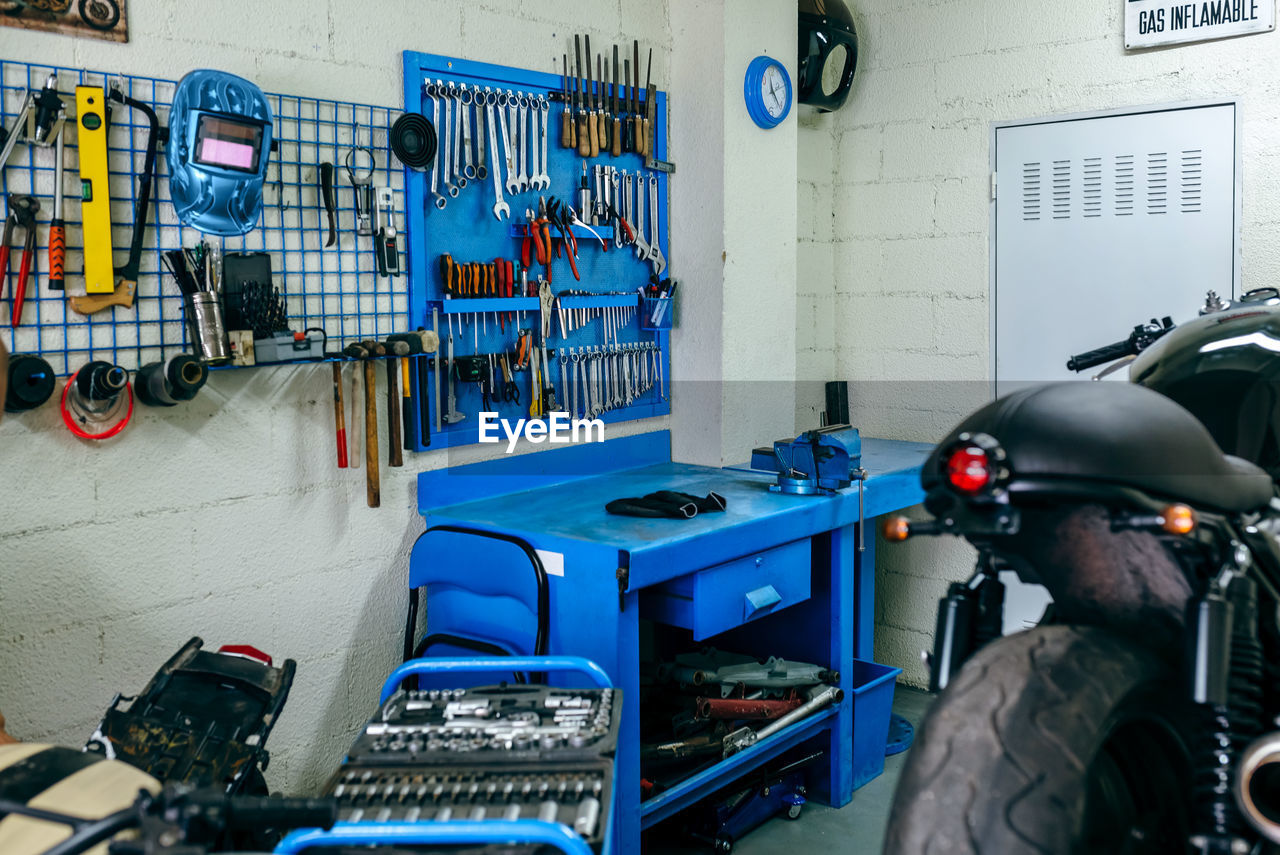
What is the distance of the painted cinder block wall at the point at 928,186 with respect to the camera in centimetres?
352

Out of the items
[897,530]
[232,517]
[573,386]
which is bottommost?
[232,517]

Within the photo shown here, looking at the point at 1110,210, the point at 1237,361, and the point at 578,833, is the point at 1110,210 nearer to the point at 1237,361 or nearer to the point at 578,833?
the point at 1237,361

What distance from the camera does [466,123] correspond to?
2904 millimetres

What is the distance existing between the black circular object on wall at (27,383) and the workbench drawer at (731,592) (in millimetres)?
1364

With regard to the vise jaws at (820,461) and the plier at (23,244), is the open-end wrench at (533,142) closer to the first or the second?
the vise jaws at (820,461)

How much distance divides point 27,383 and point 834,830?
87.9 inches

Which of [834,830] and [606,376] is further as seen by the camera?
[606,376]

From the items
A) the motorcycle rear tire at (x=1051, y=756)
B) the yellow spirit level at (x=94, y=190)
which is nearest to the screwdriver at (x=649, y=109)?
the yellow spirit level at (x=94, y=190)

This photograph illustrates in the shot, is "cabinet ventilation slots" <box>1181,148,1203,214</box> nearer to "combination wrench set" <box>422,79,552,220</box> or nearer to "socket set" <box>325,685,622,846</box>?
"combination wrench set" <box>422,79,552,220</box>

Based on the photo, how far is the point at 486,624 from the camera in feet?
8.55

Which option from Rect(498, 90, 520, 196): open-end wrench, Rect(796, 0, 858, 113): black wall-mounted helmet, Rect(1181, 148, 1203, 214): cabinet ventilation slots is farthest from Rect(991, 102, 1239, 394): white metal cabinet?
Rect(498, 90, 520, 196): open-end wrench

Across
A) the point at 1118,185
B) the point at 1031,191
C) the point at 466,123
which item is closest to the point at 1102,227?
the point at 1118,185

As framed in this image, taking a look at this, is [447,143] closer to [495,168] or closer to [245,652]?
[495,168]

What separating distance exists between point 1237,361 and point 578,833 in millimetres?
1239
